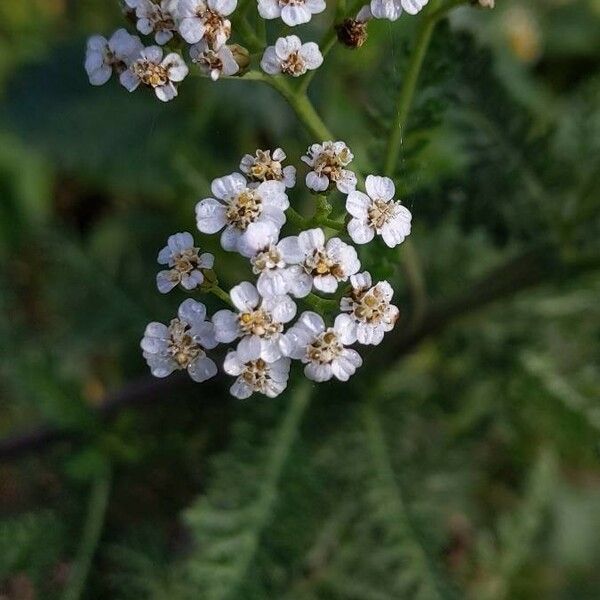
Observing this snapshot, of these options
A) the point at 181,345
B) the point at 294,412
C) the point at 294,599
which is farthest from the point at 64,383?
the point at 181,345

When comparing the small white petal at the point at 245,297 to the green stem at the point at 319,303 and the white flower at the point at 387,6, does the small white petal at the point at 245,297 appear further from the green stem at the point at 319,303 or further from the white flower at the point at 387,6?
the white flower at the point at 387,6

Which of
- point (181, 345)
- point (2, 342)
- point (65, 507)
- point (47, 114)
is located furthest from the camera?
point (47, 114)

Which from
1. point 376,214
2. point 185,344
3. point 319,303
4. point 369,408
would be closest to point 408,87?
point 376,214

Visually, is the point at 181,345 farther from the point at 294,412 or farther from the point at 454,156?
the point at 454,156

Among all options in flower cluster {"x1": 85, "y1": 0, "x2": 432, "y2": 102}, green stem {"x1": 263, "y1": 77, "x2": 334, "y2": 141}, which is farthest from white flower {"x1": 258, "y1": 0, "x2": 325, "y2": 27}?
green stem {"x1": 263, "y1": 77, "x2": 334, "y2": 141}

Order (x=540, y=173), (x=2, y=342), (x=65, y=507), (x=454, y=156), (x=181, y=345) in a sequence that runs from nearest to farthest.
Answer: (x=181, y=345), (x=540, y=173), (x=65, y=507), (x=2, y=342), (x=454, y=156)

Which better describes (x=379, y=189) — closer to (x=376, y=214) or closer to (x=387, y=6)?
(x=376, y=214)
